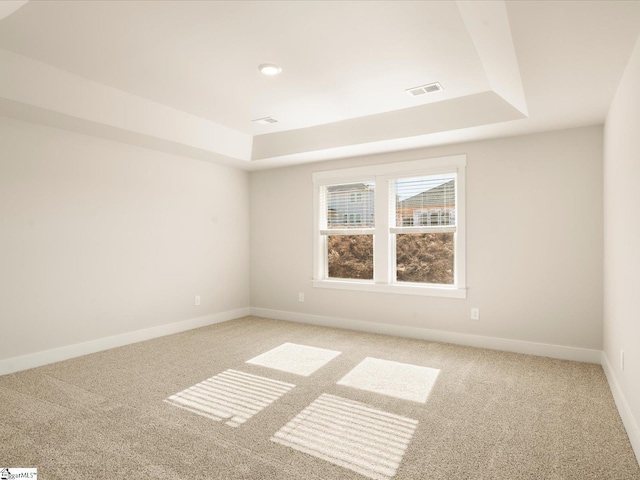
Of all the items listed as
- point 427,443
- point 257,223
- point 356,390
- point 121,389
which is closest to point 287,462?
point 427,443

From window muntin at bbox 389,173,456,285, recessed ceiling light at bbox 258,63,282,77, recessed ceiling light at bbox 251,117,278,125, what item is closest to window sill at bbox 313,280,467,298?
window muntin at bbox 389,173,456,285

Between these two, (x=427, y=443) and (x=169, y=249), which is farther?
(x=169, y=249)

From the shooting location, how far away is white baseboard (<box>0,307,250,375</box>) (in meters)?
3.44

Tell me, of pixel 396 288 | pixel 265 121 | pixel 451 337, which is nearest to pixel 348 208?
pixel 396 288

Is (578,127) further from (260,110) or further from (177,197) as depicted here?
(177,197)

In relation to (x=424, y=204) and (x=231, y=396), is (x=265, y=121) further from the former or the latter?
(x=231, y=396)

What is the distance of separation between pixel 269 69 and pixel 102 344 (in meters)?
3.23

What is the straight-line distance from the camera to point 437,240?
509 centimetres

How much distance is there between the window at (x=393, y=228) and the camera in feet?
14.6

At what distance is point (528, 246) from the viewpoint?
156 inches

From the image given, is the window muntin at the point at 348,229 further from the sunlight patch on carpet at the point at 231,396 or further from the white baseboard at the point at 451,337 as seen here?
the sunlight patch on carpet at the point at 231,396

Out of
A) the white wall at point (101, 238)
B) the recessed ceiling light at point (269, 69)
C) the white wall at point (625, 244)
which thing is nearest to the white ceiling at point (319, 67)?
the recessed ceiling light at point (269, 69)

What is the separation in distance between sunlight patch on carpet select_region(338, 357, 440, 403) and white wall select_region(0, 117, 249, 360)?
2.64 meters

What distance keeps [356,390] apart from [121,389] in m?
1.80
